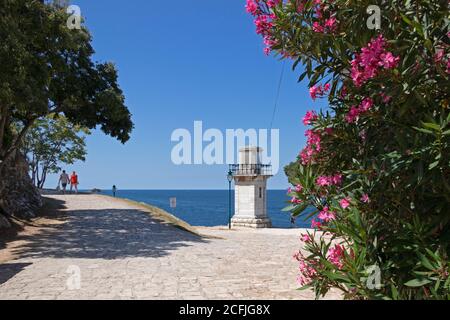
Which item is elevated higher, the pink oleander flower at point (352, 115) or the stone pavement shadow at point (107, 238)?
the pink oleander flower at point (352, 115)

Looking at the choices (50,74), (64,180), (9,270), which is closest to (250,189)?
(64,180)

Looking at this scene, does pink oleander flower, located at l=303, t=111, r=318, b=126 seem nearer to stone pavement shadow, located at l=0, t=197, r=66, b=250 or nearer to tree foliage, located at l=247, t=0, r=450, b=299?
tree foliage, located at l=247, t=0, r=450, b=299

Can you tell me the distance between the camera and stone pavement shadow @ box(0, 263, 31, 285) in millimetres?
9303

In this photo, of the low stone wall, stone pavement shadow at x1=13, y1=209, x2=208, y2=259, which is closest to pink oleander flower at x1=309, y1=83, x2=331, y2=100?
stone pavement shadow at x1=13, y1=209, x2=208, y2=259

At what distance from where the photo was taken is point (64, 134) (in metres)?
45.0

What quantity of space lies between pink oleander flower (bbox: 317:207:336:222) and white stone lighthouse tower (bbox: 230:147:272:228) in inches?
1492

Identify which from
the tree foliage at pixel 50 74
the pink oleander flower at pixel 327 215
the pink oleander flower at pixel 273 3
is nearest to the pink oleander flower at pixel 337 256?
the pink oleander flower at pixel 327 215

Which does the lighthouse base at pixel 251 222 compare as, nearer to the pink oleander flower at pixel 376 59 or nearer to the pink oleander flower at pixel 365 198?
the pink oleander flower at pixel 365 198

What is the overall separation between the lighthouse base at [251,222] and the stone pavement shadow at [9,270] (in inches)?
1240

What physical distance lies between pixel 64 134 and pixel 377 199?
4691 cm

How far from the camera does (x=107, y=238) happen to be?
15.9 metres

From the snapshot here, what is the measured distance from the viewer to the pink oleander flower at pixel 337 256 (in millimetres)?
3262

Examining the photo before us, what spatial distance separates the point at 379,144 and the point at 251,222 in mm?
38548
